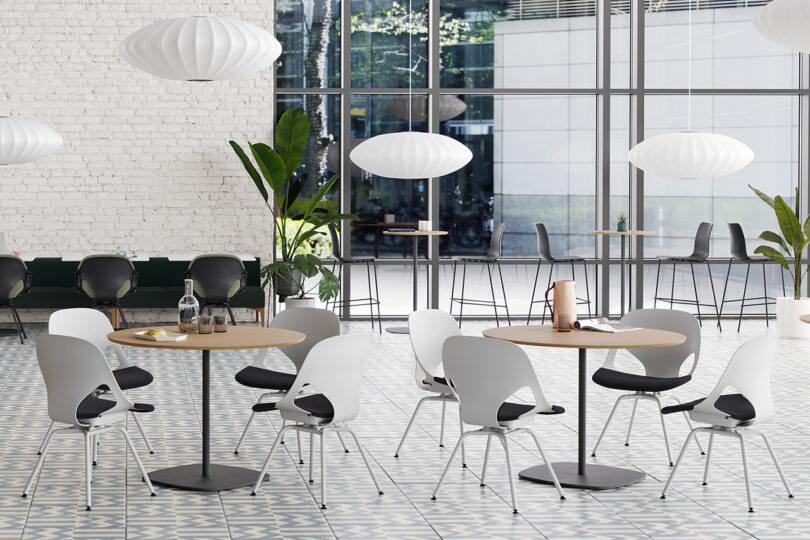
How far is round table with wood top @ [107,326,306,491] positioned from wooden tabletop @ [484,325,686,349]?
0.99m

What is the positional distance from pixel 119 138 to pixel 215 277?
223 cm

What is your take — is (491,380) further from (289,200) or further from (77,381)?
(289,200)

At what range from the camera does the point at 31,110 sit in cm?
1058

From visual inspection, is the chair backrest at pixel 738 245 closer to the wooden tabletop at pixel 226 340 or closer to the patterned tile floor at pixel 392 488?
the patterned tile floor at pixel 392 488

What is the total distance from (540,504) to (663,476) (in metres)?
0.79

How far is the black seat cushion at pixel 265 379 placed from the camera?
493 cm

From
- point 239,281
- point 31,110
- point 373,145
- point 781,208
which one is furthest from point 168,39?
point 781,208

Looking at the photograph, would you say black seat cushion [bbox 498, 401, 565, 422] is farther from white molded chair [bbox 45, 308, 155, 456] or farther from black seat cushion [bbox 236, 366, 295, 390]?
white molded chair [bbox 45, 308, 155, 456]

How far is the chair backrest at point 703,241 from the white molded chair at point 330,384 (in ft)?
22.9

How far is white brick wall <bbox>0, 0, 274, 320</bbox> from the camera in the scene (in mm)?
10555

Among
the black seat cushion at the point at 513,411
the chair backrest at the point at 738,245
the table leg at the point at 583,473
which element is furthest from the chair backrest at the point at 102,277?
the chair backrest at the point at 738,245

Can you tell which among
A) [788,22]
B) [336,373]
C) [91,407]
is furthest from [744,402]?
[91,407]

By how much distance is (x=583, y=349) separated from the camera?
4.51 metres

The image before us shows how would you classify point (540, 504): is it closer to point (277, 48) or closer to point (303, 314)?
point (303, 314)
